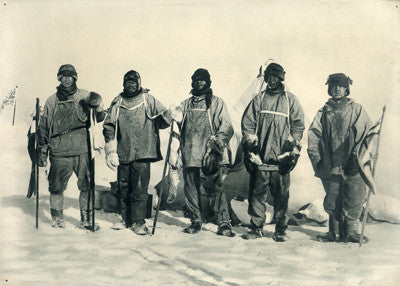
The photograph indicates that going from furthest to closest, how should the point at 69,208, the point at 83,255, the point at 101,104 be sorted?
the point at 69,208
the point at 101,104
the point at 83,255

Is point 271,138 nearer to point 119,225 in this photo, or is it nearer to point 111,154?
point 111,154

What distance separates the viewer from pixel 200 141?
596 centimetres

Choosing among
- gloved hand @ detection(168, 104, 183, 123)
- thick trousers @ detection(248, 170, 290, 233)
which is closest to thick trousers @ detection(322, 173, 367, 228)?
thick trousers @ detection(248, 170, 290, 233)

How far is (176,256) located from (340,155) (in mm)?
2137

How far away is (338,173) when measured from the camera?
5.89m

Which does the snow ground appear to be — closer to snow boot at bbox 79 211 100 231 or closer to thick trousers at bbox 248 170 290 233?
snow boot at bbox 79 211 100 231

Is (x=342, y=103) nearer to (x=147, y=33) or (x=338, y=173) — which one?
(x=338, y=173)

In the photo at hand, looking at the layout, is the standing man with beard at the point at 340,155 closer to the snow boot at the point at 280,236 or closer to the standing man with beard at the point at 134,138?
the snow boot at the point at 280,236

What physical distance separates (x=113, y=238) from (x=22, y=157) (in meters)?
1.57

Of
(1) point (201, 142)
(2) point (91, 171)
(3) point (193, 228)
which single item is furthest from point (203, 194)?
(2) point (91, 171)

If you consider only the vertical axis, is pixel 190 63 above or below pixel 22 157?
above

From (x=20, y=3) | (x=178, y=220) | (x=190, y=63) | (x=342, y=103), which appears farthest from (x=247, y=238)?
(x=20, y=3)

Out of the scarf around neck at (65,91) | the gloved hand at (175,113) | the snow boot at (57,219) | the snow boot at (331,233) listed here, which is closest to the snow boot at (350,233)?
the snow boot at (331,233)

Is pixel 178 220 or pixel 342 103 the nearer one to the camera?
pixel 342 103
